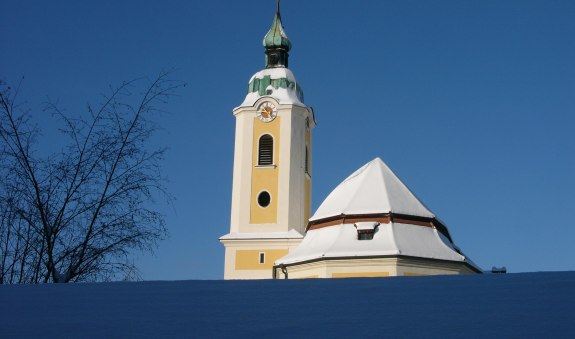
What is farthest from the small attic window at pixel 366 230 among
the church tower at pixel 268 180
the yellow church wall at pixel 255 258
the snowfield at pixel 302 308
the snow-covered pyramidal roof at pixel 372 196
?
the snowfield at pixel 302 308

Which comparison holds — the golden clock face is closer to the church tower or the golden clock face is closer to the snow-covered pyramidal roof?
the church tower

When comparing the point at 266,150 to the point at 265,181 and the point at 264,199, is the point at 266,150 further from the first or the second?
the point at 264,199

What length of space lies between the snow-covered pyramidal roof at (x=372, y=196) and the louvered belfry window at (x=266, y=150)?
22.9ft

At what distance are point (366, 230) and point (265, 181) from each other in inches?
418

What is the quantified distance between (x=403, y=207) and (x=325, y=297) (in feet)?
69.8

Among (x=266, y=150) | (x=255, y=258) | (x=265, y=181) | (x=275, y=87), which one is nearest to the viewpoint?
(x=255, y=258)

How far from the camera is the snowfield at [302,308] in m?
6.38

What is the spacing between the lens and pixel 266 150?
124 ft

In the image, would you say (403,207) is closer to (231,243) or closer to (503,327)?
(231,243)

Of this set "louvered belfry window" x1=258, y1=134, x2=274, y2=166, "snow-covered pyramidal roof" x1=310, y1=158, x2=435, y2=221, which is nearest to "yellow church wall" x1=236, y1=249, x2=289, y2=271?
"louvered belfry window" x1=258, y1=134, x2=274, y2=166

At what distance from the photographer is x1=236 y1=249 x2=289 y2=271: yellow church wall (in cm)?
3575

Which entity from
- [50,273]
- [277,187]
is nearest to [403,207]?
[277,187]

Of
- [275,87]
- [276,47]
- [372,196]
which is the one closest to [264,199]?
[275,87]

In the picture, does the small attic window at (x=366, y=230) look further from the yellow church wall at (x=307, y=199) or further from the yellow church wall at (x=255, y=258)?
the yellow church wall at (x=307, y=199)
